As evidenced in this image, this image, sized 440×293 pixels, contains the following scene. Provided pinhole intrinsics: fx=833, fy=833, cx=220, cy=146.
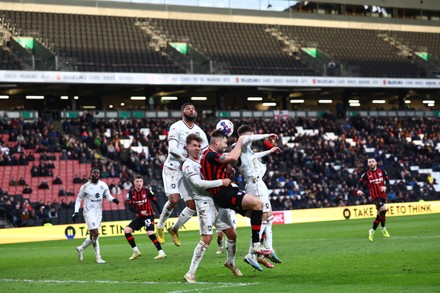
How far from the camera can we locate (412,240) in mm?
24312

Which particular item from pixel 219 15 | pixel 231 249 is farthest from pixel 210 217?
pixel 219 15

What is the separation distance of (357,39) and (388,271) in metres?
59.6

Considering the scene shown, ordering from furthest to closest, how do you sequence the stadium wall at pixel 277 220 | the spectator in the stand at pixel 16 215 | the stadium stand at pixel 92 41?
the stadium stand at pixel 92 41 < the spectator in the stand at pixel 16 215 < the stadium wall at pixel 277 220

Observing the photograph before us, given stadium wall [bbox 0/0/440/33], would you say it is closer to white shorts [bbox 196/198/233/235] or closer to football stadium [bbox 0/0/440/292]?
football stadium [bbox 0/0/440/292]

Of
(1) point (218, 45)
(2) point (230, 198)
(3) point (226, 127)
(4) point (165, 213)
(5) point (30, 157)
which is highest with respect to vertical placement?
(1) point (218, 45)

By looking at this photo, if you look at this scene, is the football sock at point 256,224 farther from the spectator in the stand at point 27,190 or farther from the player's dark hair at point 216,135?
the spectator in the stand at point 27,190

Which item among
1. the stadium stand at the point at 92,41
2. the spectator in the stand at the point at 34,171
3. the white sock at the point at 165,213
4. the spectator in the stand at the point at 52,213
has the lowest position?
the spectator in the stand at the point at 52,213

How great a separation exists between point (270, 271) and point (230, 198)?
2.34 m

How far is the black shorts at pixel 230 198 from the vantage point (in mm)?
14750

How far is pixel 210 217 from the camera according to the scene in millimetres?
14969

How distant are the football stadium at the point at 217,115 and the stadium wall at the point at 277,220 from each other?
0.27 feet

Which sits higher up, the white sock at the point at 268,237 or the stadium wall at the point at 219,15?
the stadium wall at the point at 219,15

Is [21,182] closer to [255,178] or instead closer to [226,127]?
[255,178]

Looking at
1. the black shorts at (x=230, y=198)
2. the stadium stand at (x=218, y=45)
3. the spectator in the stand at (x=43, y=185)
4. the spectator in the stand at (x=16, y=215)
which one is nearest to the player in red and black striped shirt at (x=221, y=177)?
the black shorts at (x=230, y=198)
